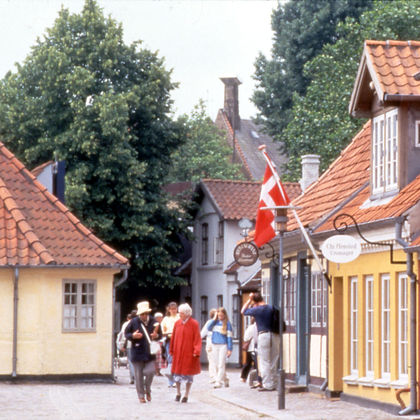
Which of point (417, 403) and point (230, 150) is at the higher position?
point (230, 150)

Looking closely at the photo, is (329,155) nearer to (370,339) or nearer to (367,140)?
(367,140)

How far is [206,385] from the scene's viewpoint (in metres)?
29.9

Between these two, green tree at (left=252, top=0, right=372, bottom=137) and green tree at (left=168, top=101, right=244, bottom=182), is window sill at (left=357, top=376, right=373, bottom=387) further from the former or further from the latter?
green tree at (left=168, top=101, right=244, bottom=182)

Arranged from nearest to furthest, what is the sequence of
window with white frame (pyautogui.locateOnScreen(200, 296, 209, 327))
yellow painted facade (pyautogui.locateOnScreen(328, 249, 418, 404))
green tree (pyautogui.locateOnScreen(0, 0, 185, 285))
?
1. yellow painted facade (pyautogui.locateOnScreen(328, 249, 418, 404))
2. green tree (pyautogui.locateOnScreen(0, 0, 185, 285))
3. window with white frame (pyautogui.locateOnScreen(200, 296, 209, 327))

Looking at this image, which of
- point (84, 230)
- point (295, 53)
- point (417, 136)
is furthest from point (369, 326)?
point (295, 53)

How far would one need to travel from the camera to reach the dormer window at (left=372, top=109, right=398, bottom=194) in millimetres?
21219

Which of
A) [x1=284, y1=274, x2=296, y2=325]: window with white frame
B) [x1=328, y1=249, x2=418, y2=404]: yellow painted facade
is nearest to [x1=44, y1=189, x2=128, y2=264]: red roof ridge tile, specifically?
[x1=284, y1=274, x2=296, y2=325]: window with white frame

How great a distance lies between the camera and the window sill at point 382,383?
19994 millimetres

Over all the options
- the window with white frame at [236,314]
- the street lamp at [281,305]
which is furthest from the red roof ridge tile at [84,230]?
the window with white frame at [236,314]

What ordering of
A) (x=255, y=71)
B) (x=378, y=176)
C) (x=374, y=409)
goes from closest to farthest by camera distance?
(x=374, y=409) → (x=378, y=176) → (x=255, y=71)

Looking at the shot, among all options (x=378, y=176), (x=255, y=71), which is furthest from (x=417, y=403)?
(x=255, y=71)

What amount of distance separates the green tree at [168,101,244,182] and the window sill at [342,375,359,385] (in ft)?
130

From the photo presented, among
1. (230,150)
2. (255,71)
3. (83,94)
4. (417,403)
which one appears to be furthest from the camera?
(230,150)

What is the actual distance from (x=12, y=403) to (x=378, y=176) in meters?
7.35
